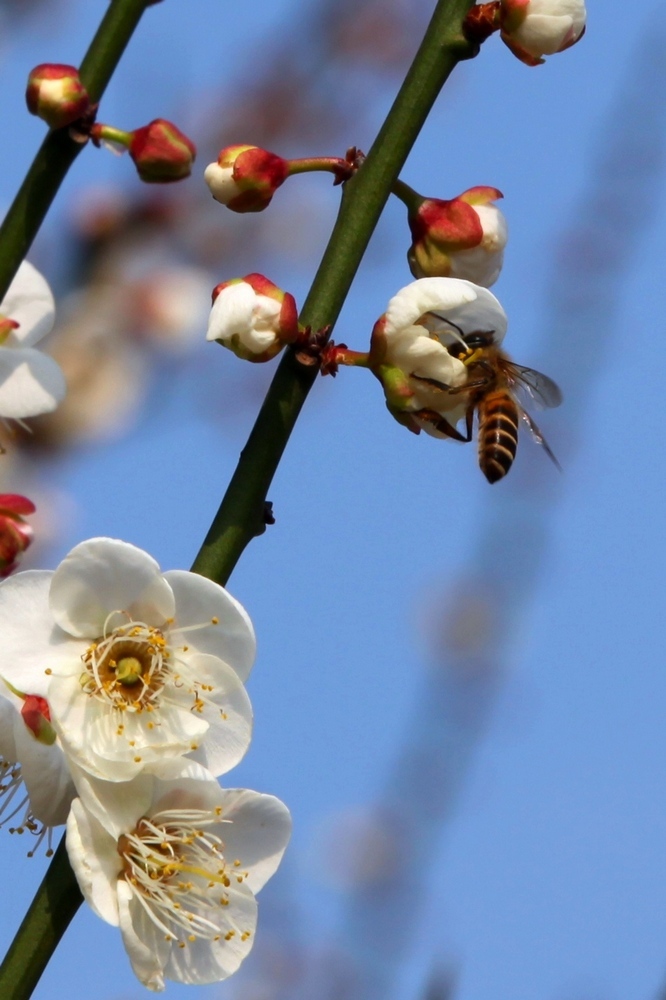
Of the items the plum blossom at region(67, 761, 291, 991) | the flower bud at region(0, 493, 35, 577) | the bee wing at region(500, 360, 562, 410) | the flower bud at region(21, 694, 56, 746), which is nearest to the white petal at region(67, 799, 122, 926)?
the plum blossom at region(67, 761, 291, 991)

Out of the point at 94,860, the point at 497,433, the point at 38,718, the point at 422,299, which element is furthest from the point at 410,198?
the point at 94,860

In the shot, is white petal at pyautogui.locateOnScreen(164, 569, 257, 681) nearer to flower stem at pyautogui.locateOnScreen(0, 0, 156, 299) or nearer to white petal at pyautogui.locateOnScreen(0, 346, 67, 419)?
flower stem at pyautogui.locateOnScreen(0, 0, 156, 299)

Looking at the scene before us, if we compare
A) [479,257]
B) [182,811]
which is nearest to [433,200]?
[479,257]

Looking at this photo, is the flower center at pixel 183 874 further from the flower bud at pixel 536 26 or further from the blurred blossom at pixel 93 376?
the blurred blossom at pixel 93 376

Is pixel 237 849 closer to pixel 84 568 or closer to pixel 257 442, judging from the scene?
pixel 84 568

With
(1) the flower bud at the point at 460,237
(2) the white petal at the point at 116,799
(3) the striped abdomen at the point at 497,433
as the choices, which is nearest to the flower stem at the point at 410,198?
(1) the flower bud at the point at 460,237
